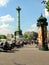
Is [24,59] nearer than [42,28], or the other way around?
[24,59]

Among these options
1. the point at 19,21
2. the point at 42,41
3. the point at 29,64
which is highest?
the point at 19,21

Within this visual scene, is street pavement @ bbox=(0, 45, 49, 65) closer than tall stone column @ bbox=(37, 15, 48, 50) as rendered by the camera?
Yes

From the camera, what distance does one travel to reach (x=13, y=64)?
15.7 m

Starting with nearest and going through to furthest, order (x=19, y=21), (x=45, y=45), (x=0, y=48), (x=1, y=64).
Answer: (x=1, y=64) < (x=0, y=48) < (x=45, y=45) < (x=19, y=21)

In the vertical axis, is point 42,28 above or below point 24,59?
above

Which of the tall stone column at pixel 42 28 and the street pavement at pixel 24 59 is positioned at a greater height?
the tall stone column at pixel 42 28

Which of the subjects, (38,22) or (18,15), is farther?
(18,15)

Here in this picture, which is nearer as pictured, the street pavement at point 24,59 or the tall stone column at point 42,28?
the street pavement at point 24,59

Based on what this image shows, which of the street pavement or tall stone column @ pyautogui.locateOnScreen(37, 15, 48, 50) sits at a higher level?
tall stone column @ pyautogui.locateOnScreen(37, 15, 48, 50)

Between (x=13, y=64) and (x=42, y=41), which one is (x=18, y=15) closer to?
(x=42, y=41)

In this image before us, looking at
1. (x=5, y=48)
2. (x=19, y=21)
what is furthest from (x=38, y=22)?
(x=19, y=21)

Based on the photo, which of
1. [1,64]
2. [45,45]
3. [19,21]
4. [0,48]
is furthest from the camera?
[19,21]

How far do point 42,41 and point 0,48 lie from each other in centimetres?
635

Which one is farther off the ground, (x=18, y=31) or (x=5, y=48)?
(x=18, y=31)
